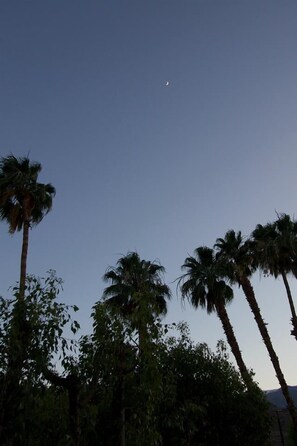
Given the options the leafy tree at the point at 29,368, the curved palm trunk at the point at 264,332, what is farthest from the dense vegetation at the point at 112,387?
the curved palm trunk at the point at 264,332

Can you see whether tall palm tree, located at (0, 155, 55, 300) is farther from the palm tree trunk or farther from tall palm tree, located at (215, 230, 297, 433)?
tall palm tree, located at (215, 230, 297, 433)

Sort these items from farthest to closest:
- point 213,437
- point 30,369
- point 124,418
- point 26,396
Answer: point 213,437, point 124,418, point 30,369, point 26,396

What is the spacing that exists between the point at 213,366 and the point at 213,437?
355 cm

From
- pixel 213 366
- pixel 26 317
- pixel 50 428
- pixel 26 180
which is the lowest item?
pixel 50 428

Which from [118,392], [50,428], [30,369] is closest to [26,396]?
[30,369]

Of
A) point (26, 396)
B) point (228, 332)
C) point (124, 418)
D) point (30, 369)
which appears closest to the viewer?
point (26, 396)

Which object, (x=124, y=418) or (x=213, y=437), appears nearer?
(x=124, y=418)

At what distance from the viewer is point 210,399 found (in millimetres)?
22656

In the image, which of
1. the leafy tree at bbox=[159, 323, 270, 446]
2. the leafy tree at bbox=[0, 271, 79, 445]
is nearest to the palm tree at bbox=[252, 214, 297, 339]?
the leafy tree at bbox=[159, 323, 270, 446]

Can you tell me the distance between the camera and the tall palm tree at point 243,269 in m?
31.2

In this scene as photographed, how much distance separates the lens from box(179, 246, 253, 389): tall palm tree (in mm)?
32094

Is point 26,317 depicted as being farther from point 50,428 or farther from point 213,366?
point 213,366

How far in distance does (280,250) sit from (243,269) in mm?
2963

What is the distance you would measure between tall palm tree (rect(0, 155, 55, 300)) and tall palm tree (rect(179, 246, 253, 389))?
12.0 m
